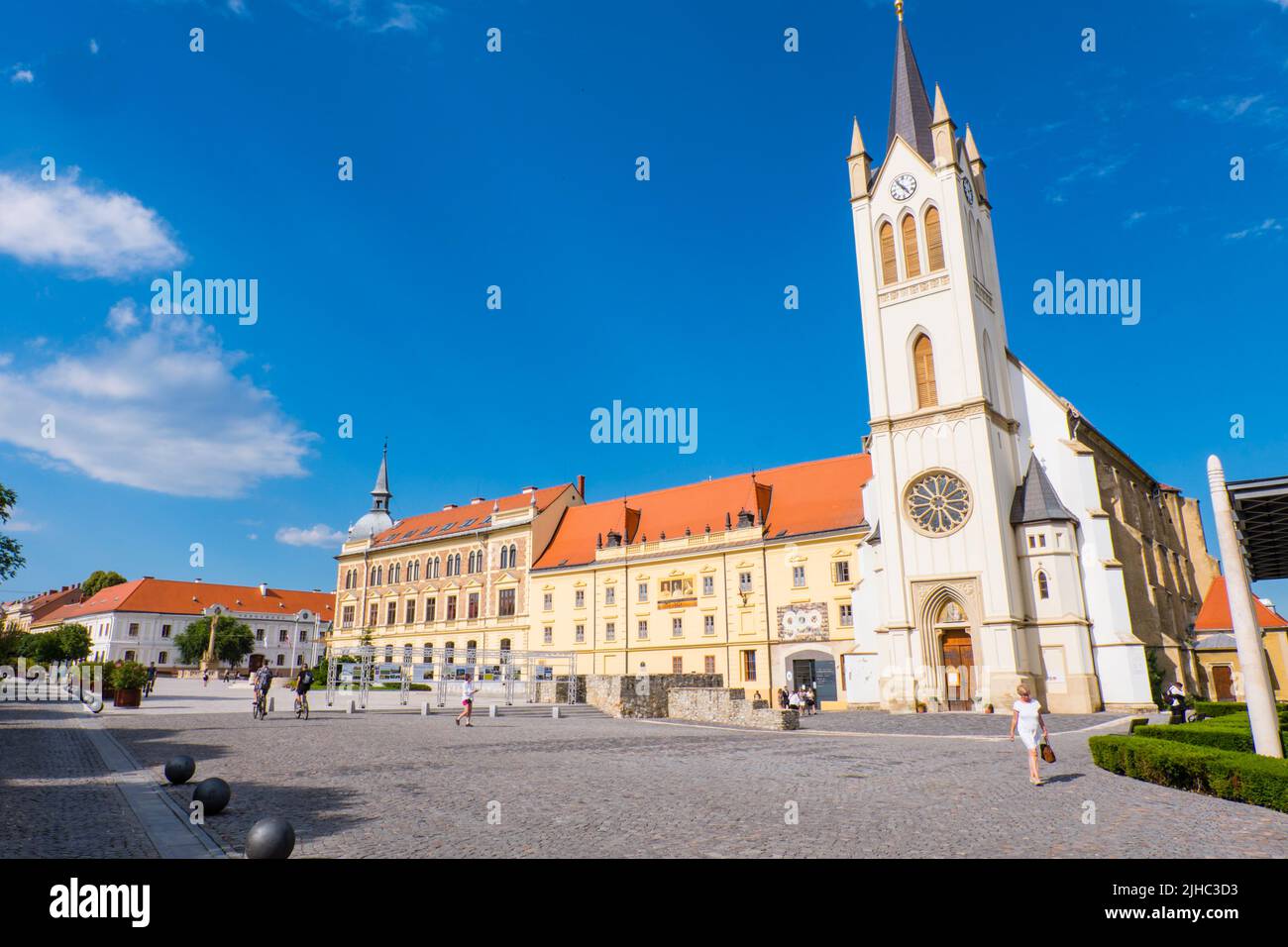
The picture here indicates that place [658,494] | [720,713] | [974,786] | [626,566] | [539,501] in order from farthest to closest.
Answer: [539,501]
[658,494]
[626,566]
[720,713]
[974,786]

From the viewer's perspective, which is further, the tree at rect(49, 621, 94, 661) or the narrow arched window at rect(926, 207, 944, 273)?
the tree at rect(49, 621, 94, 661)

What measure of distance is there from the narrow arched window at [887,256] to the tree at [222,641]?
75066 millimetres


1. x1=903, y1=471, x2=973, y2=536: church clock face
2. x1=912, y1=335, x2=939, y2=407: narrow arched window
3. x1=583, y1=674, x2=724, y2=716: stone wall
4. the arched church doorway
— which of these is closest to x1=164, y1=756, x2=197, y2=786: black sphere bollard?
x1=583, y1=674, x2=724, y2=716: stone wall

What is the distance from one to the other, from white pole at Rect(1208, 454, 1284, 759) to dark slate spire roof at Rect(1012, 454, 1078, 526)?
20.1m

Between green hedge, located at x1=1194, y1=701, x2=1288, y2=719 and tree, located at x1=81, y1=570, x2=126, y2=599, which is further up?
tree, located at x1=81, y1=570, x2=126, y2=599

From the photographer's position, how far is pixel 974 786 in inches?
495

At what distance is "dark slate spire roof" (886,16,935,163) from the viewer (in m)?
40.4

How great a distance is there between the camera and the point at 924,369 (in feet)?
123

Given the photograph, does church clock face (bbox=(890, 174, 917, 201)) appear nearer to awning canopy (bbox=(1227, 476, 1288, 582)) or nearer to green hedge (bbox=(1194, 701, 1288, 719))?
awning canopy (bbox=(1227, 476, 1288, 582))

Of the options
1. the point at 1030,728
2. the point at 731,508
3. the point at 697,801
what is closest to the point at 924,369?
the point at 731,508
